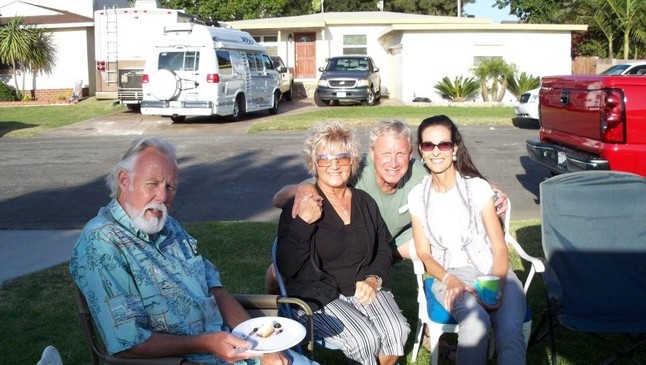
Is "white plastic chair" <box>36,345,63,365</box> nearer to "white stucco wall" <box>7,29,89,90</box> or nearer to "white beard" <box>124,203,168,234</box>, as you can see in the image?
"white beard" <box>124,203,168,234</box>

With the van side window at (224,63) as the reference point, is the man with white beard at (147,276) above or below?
below

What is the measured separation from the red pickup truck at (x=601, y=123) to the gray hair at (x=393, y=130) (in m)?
3.13

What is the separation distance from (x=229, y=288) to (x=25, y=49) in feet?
75.8

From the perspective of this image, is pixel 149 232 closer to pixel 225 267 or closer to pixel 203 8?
pixel 225 267

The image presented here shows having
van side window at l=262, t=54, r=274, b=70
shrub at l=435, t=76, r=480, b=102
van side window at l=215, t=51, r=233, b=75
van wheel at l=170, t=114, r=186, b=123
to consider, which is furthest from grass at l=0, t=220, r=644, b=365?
shrub at l=435, t=76, r=480, b=102

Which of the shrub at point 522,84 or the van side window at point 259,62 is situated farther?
the shrub at point 522,84

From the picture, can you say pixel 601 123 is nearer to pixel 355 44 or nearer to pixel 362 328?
pixel 362 328

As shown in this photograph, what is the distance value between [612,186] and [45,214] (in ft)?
21.9

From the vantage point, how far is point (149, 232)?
327cm

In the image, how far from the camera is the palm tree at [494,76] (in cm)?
2380

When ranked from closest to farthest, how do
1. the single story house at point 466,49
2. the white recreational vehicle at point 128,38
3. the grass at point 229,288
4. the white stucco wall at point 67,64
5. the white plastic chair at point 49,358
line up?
the white plastic chair at point 49,358 → the grass at point 229,288 → the white recreational vehicle at point 128,38 → the single story house at point 466,49 → the white stucco wall at point 67,64

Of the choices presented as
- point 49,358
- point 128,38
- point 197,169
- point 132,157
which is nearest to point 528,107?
point 197,169

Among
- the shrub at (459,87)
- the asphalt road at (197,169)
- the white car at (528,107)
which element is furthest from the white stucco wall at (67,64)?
the white car at (528,107)

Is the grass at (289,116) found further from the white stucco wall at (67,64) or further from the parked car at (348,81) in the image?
the white stucco wall at (67,64)
